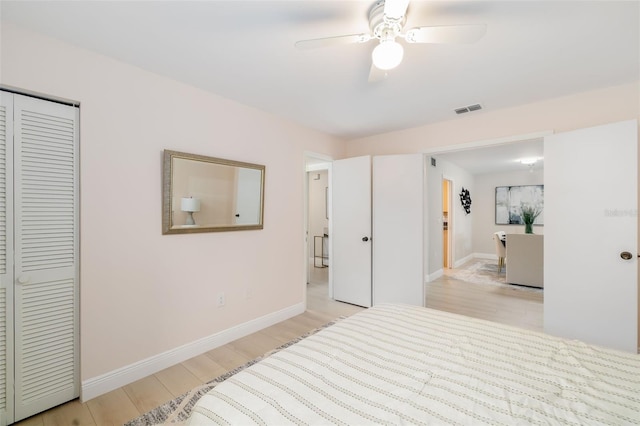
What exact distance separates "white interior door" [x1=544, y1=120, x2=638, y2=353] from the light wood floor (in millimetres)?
743

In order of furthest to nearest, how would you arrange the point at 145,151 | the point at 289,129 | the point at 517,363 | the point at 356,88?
the point at 289,129 < the point at 356,88 < the point at 145,151 < the point at 517,363

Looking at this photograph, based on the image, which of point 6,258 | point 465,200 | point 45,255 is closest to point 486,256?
point 465,200

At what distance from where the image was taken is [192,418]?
926 millimetres

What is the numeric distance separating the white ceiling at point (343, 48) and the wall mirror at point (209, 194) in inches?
26.6

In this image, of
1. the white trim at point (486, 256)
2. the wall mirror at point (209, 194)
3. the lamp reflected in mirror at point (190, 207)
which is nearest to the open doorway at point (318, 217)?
the wall mirror at point (209, 194)

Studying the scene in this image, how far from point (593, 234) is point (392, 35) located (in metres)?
2.43

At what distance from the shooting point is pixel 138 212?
210 centimetres

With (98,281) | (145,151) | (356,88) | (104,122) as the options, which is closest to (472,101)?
(356,88)

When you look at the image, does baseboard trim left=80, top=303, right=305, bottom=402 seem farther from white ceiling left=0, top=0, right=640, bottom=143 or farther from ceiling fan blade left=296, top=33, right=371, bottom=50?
ceiling fan blade left=296, top=33, right=371, bottom=50

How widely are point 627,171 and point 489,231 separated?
5.77m

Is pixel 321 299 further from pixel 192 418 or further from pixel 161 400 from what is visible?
pixel 192 418

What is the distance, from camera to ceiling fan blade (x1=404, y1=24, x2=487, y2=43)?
132 cm

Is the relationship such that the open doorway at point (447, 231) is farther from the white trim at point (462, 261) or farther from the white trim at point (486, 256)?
the white trim at point (486, 256)

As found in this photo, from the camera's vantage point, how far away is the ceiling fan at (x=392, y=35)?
1324 mm
